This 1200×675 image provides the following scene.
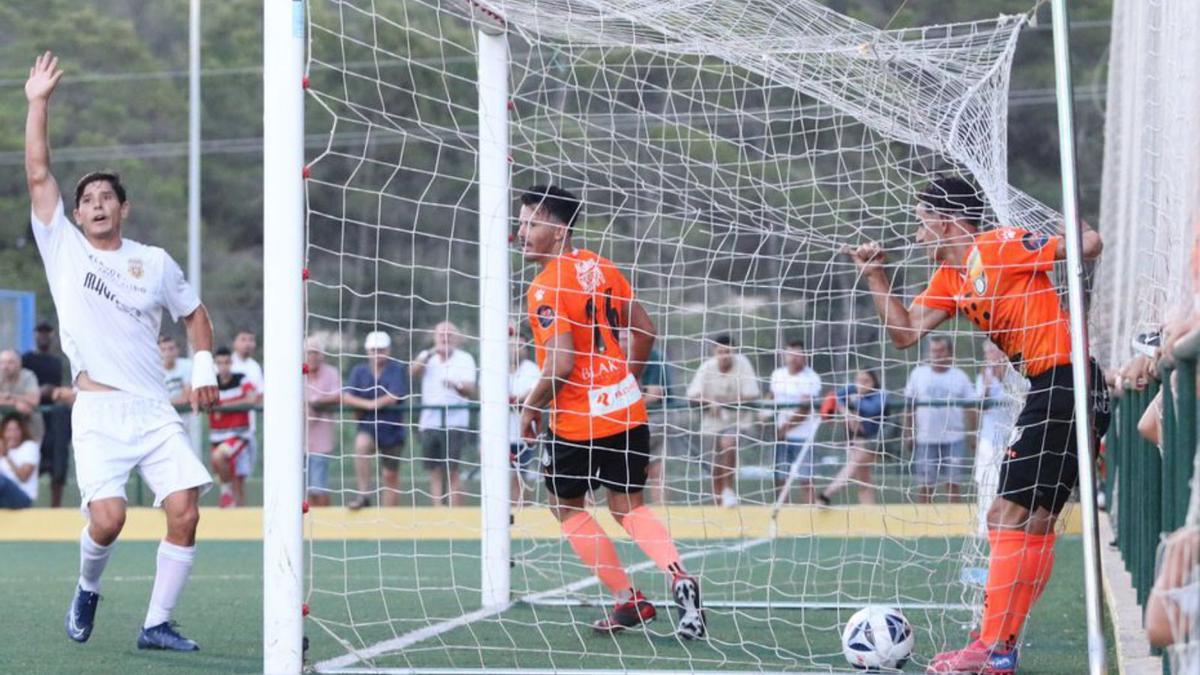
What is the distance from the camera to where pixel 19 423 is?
16.7m

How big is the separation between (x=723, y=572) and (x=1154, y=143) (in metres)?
→ 5.08

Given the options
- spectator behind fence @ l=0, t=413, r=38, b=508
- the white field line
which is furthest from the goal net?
spectator behind fence @ l=0, t=413, r=38, b=508

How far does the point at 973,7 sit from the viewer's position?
79.2ft

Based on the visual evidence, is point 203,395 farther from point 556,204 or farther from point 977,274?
point 977,274

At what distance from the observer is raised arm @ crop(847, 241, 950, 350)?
19.5ft

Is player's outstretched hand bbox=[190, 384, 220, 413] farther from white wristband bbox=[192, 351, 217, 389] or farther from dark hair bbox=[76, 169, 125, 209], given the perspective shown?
dark hair bbox=[76, 169, 125, 209]

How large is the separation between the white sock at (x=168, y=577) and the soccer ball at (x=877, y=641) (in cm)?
269

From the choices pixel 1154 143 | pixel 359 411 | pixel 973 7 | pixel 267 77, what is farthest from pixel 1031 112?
pixel 267 77

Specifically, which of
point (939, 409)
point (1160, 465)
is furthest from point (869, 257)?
point (939, 409)

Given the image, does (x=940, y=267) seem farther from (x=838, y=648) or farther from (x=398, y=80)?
(x=398, y=80)

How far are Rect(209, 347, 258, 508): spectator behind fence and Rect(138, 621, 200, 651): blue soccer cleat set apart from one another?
984 centimetres

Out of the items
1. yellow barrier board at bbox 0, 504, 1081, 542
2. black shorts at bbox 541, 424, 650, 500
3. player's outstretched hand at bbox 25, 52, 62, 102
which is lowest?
yellow barrier board at bbox 0, 504, 1081, 542

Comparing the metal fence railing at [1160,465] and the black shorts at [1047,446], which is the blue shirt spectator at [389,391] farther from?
the black shorts at [1047,446]

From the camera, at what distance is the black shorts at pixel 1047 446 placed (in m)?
5.88
